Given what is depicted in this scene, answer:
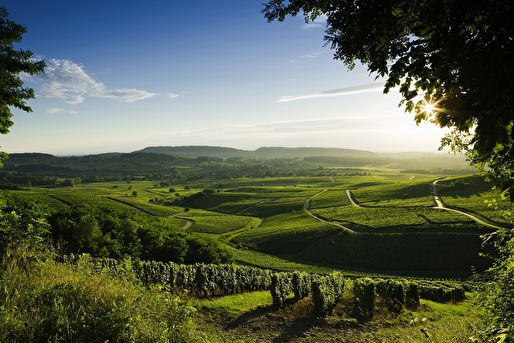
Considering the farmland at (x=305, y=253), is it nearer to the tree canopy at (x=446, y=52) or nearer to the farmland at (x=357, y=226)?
the farmland at (x=357, y=226)

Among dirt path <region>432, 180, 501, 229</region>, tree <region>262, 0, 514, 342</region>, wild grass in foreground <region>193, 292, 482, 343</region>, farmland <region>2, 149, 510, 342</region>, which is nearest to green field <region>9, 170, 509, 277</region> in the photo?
farmland <region>2, 149, 510, 342</region>

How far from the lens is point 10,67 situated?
59.8 feet

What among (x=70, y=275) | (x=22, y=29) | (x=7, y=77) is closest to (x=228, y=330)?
(x=70, y=275)

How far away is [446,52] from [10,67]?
22.9m

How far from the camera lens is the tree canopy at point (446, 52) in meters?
4.35

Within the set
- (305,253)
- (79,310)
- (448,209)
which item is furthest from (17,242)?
(448,209)

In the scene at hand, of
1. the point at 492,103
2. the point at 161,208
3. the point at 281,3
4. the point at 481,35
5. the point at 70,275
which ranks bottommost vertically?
the point at 161,208

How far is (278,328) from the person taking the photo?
16781 millimetres

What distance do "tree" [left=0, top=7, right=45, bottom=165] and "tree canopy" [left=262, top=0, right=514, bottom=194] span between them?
17807 millimetres

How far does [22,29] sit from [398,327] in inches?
1159

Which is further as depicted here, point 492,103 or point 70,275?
point 70,275

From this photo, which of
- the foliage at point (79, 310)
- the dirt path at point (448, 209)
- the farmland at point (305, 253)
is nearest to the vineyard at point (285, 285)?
the farmland at point (305, 253)

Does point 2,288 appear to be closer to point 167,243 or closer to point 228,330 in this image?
point 228,330

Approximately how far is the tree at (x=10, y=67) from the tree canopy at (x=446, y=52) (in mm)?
17807
